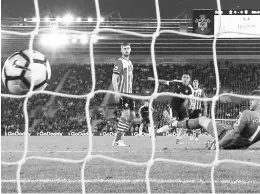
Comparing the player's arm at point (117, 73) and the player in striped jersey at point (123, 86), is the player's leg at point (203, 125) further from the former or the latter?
the player's arm at point (117, 73)

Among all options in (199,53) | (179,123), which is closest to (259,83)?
(199,53)

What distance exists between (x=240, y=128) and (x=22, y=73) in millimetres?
2905

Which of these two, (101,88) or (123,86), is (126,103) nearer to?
(123,86)

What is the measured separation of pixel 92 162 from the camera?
5.36 metres

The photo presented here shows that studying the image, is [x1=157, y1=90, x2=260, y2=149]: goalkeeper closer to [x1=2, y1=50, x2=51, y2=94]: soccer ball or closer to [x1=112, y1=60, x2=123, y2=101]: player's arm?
[x1=112, y1=60, x2=123, y2=101]: player's arm

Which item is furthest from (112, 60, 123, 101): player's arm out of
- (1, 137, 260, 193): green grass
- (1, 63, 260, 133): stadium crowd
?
(1, 63, 260, 133): stadium crowd

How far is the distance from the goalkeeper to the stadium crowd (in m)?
15.2

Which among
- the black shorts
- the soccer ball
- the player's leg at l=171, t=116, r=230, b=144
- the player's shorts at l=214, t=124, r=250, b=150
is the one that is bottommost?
the player's shorts at l=214, t=124, r=250, b=150

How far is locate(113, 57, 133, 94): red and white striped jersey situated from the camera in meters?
8.08

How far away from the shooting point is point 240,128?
6320mm

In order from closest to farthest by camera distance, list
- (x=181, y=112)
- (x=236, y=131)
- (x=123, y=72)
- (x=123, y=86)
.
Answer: (x=236, y=131), (x=123, y=72), (x=123, y=86), (x=181, y=112)

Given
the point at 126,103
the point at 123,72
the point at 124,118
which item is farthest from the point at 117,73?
the point at 124,118

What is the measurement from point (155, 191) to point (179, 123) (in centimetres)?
361

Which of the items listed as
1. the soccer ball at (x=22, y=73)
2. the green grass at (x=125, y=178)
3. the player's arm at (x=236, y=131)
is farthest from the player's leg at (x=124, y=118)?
the soccer ball at (x=22, y=73)
